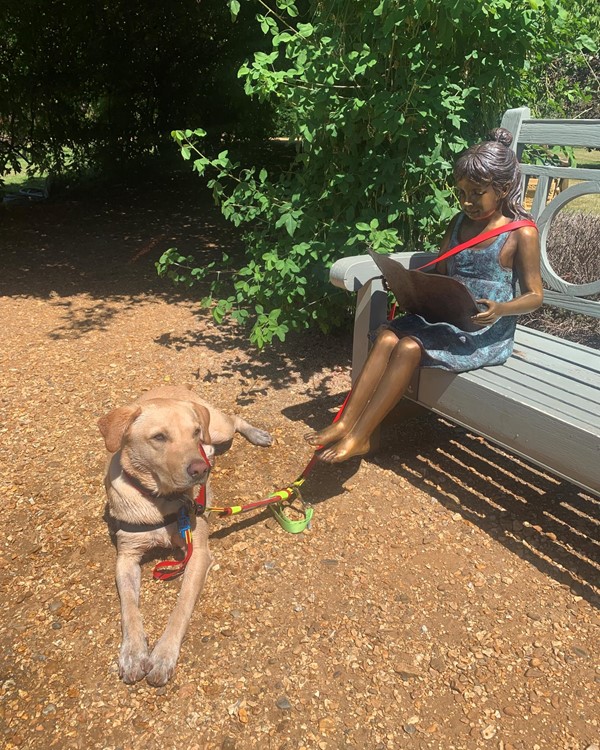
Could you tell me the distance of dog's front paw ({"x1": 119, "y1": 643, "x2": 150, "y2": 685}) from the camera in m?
2.44

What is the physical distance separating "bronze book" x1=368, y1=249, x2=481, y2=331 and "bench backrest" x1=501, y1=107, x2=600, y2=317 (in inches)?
33.8

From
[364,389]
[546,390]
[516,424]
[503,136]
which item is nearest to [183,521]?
[364,389]

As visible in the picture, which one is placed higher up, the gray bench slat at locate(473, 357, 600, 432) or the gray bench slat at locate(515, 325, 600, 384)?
the gray bench slat at locate(473, 357, 600, 432)

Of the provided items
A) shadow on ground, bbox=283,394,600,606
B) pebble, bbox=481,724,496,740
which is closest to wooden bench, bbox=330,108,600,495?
shadow on ground, bbox=283,394,600,606

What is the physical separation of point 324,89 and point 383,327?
5.50 ft

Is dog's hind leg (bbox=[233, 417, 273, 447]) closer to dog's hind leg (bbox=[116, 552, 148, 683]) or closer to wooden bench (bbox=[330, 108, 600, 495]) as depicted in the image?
wooden bench (bbox=[330, 108, 600, 495])

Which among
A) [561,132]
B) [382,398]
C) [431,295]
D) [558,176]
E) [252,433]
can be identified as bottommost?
[252,433]

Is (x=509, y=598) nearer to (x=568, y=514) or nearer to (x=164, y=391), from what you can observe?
(x=568, y=514)

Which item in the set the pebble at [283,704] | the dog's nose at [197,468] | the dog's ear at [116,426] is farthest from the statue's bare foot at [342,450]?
the pebble at [283,704]

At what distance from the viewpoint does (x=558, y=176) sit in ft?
12.3

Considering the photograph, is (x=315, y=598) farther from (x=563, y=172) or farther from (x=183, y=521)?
(x=563, y=172)

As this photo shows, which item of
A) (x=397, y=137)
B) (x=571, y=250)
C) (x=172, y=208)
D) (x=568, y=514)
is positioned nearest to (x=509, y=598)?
(x=568, y=514)

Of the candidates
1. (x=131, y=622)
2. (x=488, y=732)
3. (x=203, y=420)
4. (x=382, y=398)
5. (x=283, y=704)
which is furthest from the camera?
(x=382, y=398)

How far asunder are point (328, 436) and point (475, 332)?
3.07ft
